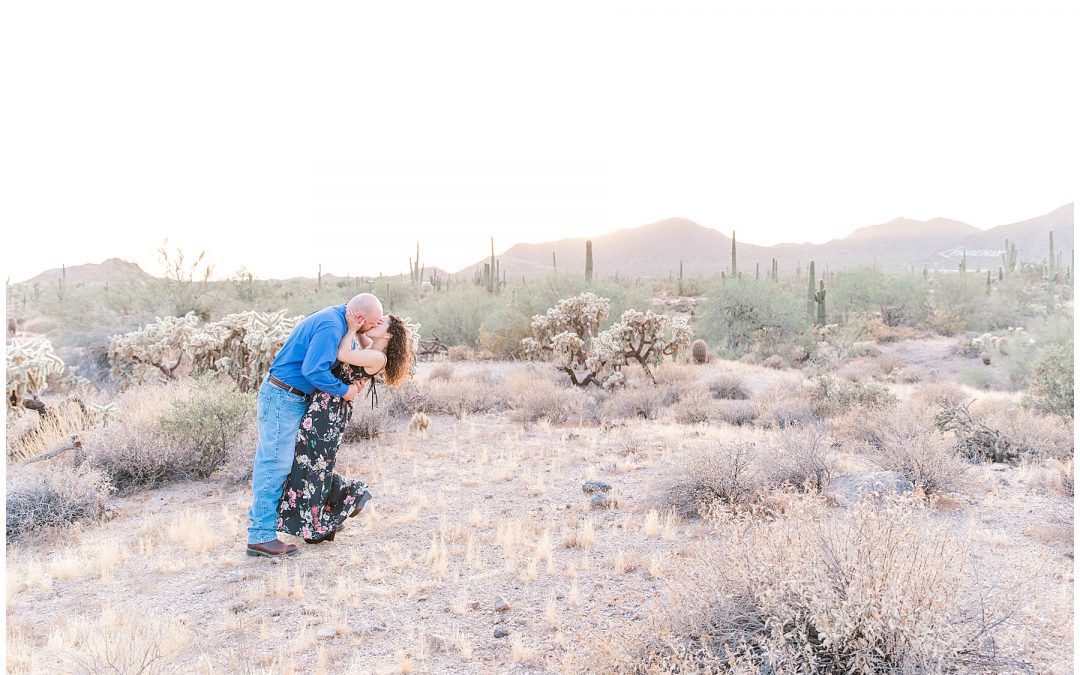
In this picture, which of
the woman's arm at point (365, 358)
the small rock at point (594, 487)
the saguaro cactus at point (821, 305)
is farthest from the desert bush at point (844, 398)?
the saguaro cactus at point (821, 305)

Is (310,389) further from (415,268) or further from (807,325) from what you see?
(415,268)

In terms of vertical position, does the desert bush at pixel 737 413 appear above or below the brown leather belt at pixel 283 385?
below

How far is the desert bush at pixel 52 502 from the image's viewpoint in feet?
17.5

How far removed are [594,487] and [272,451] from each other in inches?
115

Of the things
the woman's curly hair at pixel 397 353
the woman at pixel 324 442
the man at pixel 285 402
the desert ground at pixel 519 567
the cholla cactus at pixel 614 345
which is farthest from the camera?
the cholla cactus at pixel 614 345

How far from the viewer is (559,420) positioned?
989cm

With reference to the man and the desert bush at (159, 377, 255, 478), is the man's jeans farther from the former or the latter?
the desert bush at (159, 377, 255, 478)

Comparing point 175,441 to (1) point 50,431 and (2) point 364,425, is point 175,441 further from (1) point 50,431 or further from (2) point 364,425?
(2) point 364,425

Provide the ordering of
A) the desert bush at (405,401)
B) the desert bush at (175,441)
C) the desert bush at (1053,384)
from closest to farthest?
1. the desert bush at (175,441)
2. the desert bush at (1053,384)
3. the desert bush at (405,401)

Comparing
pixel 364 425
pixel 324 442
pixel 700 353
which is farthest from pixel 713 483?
pixel 700 353

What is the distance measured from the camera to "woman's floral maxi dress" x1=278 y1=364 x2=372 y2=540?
488cm

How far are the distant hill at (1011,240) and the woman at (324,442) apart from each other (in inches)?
3394

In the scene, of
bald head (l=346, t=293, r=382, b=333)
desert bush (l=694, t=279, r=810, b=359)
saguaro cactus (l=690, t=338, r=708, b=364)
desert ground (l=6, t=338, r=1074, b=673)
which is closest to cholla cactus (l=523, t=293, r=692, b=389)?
desert ground (l=6, t=338, r=1074, b=673)

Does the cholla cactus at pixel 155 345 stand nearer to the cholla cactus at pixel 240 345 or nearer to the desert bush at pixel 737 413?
the cholla cactus at pixel 240 345
